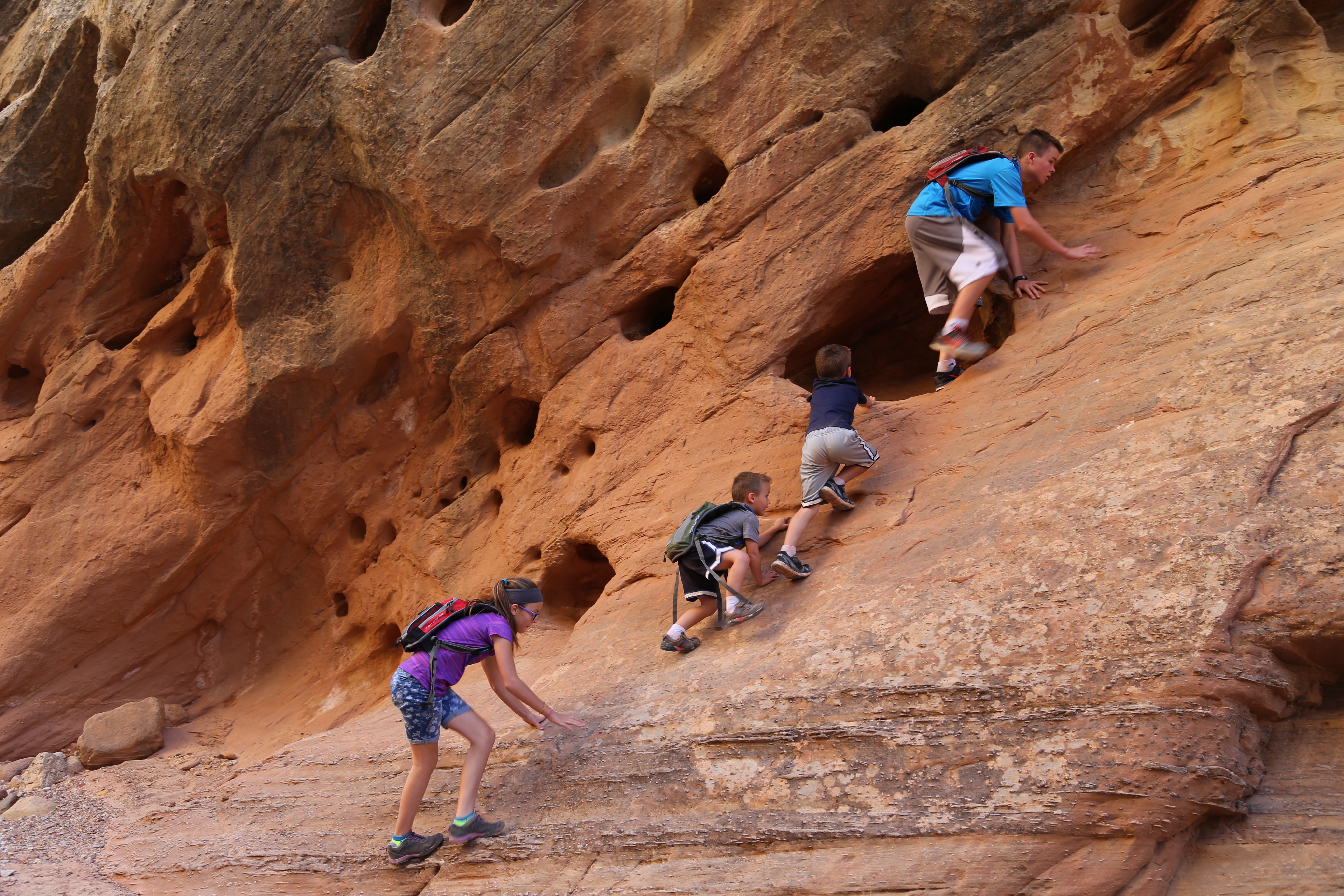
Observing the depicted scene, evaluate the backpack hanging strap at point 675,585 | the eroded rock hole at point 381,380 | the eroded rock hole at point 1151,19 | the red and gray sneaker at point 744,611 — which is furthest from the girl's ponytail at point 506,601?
the eroded rock hole at point 1151,19

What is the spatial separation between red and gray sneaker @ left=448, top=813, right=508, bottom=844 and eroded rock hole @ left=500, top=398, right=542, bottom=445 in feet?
13.2

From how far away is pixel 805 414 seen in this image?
5.58m

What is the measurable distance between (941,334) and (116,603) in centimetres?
768

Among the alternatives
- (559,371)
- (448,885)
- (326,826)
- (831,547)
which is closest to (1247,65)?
(831,547)

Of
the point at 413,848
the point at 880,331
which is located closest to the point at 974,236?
the point at 880,331

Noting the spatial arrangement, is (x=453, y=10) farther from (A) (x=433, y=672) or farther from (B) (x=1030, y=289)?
(A) (x=433, y=672)

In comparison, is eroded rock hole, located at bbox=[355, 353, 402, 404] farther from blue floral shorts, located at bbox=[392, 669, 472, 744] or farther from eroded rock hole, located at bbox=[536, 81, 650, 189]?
blue floral shorts, located at bbox=[392, 669, 472, 744]

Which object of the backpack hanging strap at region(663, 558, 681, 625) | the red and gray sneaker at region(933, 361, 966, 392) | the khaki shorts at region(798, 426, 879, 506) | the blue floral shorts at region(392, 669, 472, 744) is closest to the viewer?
the blue floral shorts at region(392, 669, 472, 744)

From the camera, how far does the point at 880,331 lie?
659 centimetres

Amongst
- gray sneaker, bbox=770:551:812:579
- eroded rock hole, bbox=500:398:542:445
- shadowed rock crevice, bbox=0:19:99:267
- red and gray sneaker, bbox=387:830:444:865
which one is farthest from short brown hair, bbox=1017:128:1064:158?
shadowed rock crevice, bbox=0:19:99:267

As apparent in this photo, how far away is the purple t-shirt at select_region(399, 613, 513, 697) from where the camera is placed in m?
4.18

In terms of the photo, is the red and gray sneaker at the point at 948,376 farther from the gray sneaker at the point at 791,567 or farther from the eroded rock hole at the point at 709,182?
the eroded rock hole at the point at 709,182

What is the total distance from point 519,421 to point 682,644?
145 inches

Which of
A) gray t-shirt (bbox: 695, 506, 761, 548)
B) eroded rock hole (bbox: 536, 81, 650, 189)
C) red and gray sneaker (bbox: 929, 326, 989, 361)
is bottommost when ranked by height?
gray t-shirt (bbox: 695, 506, 761, 548)
